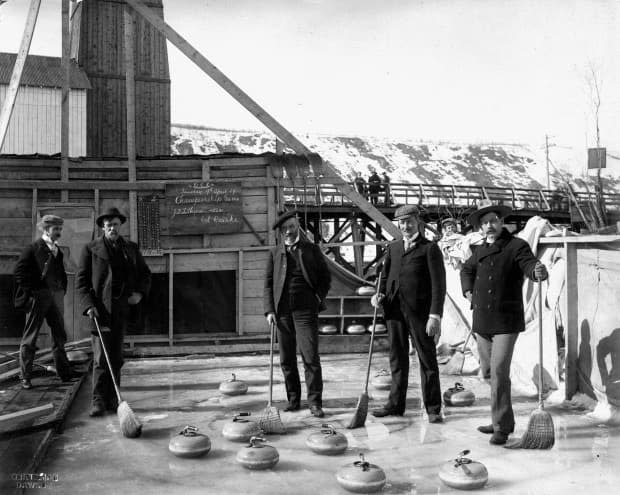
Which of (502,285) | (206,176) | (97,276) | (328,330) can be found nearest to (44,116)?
(206,176)

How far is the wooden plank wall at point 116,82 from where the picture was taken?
1709 centimetres

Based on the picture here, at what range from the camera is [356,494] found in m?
3.88

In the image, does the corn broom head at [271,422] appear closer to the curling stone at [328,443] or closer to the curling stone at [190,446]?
the curling stone at [328,443]

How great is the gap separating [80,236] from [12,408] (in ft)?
15.0

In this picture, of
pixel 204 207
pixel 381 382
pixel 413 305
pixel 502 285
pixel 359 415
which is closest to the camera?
pixel 502 285

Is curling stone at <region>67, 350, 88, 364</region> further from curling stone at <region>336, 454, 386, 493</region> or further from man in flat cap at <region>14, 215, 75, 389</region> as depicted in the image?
curling stone at <region>336, 454, 386, 493</region>

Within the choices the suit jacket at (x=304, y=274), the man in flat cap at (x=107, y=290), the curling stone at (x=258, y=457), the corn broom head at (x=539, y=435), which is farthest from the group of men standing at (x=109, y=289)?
the corn broom head at (x=539, y=435)

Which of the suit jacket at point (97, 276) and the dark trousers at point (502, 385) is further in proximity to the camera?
the suit jacket at point (97, 276)

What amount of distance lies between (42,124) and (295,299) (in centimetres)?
1338

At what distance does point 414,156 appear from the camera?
390ft

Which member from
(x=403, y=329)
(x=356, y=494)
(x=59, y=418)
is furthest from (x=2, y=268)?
(x=356, y=494)

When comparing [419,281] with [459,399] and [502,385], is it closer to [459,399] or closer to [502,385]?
[502,385]

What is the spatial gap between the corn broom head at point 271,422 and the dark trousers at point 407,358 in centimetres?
110

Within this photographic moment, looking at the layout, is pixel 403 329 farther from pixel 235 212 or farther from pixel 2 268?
pixel 2 268
